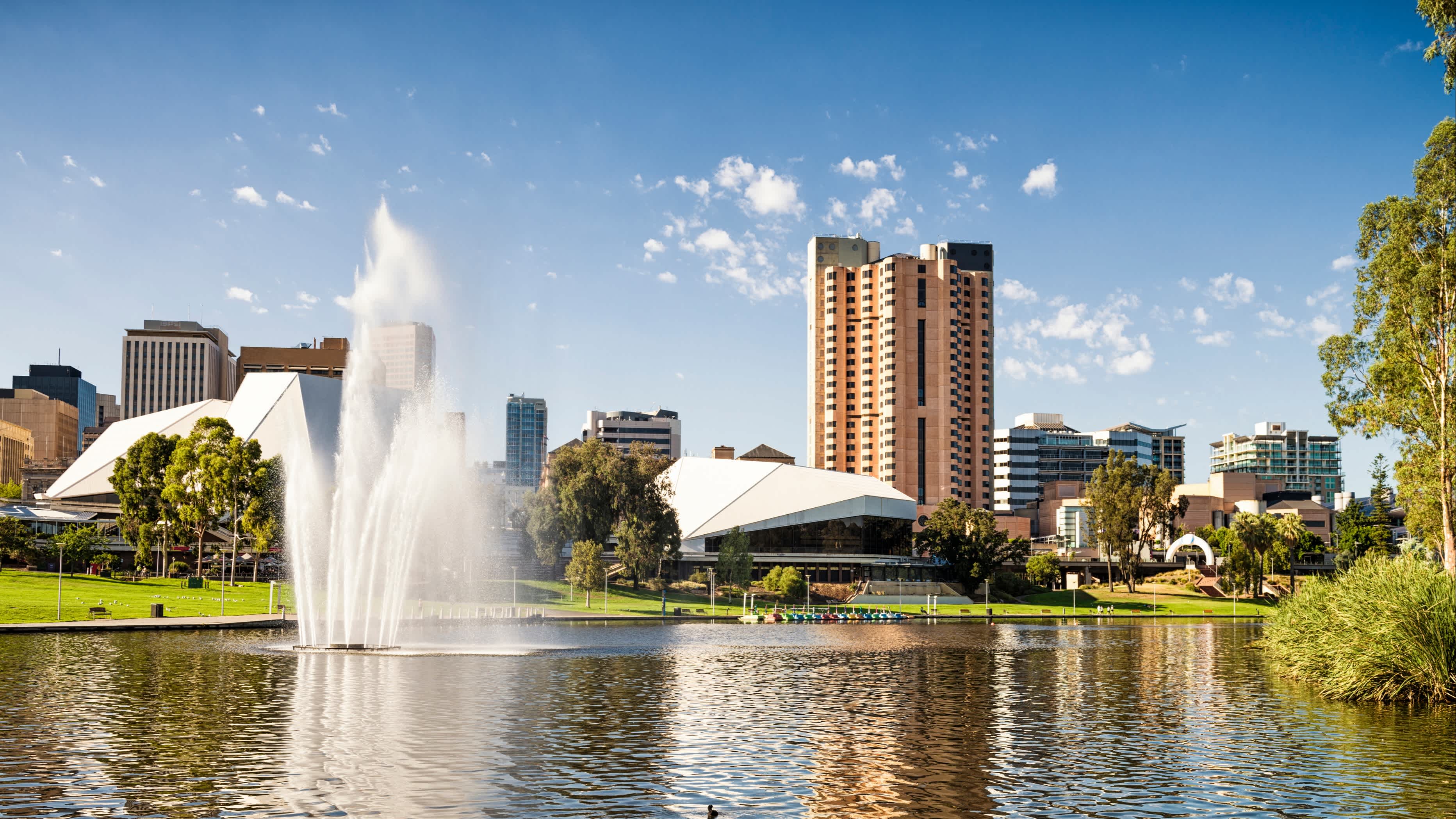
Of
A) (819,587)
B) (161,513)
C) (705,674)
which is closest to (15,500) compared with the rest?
(161,513)

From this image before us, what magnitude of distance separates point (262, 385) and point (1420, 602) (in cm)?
16760

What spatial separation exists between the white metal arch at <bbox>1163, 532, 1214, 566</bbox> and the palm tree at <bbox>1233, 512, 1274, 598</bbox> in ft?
57.2

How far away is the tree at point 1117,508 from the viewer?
552 ft

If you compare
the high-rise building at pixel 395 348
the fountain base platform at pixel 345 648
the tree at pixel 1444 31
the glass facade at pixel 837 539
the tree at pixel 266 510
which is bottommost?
the fountain base platform at pixel 345 648

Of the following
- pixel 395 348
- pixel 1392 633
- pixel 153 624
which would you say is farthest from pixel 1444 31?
pixel 153 624

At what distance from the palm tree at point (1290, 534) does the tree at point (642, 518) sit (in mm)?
90122

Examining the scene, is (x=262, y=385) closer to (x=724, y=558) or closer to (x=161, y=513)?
(x=161, y=513)

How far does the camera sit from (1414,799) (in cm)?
2586

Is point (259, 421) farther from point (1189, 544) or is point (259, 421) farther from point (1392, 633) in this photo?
point (1392, 633)

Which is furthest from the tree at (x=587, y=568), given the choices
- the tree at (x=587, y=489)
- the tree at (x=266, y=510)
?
the tree at (x=266, y=510)

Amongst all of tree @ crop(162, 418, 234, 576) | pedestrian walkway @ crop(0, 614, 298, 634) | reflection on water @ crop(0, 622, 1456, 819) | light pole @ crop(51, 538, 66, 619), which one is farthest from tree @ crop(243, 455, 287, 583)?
reflection on water @ crop(0, 622, 1456, 819)

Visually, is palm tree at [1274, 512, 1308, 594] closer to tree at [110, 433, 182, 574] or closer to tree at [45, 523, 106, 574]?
tree at [110, 433, 182, 574]

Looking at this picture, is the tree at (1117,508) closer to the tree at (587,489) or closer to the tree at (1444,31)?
the tree at (587,489)

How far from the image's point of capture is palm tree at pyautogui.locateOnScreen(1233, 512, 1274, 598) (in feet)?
548
